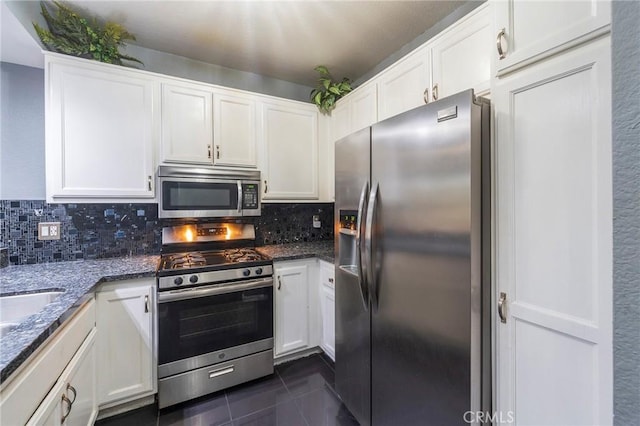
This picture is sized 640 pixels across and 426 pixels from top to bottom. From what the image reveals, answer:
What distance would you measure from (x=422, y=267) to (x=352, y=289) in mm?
570

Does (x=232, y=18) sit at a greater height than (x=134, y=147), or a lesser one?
greater

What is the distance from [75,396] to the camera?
1.20 metres

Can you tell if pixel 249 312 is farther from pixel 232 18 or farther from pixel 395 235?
pixel 232 18

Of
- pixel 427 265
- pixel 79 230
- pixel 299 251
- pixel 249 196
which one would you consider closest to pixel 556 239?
pixel 427 265

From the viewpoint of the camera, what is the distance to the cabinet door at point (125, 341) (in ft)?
5.32

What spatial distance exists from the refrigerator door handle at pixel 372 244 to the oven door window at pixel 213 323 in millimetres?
964

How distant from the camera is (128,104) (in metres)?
1.90

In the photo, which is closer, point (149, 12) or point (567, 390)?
point (567, 390)

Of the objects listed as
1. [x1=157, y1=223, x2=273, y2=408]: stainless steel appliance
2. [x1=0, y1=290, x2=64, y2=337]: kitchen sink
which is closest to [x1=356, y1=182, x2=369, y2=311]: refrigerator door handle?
[x1=157, y1=223, x2=273, y2=408]: stainless steel appliance

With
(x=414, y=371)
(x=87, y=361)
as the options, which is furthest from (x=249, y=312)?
(x=414, y=371)

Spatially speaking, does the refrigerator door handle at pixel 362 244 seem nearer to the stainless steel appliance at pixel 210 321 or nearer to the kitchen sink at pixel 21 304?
the stainless steel appliance at pixel 210 321

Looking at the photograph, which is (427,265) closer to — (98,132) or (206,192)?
(206,192)

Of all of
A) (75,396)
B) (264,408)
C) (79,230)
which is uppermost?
(79,230)

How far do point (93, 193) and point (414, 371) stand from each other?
225cm
